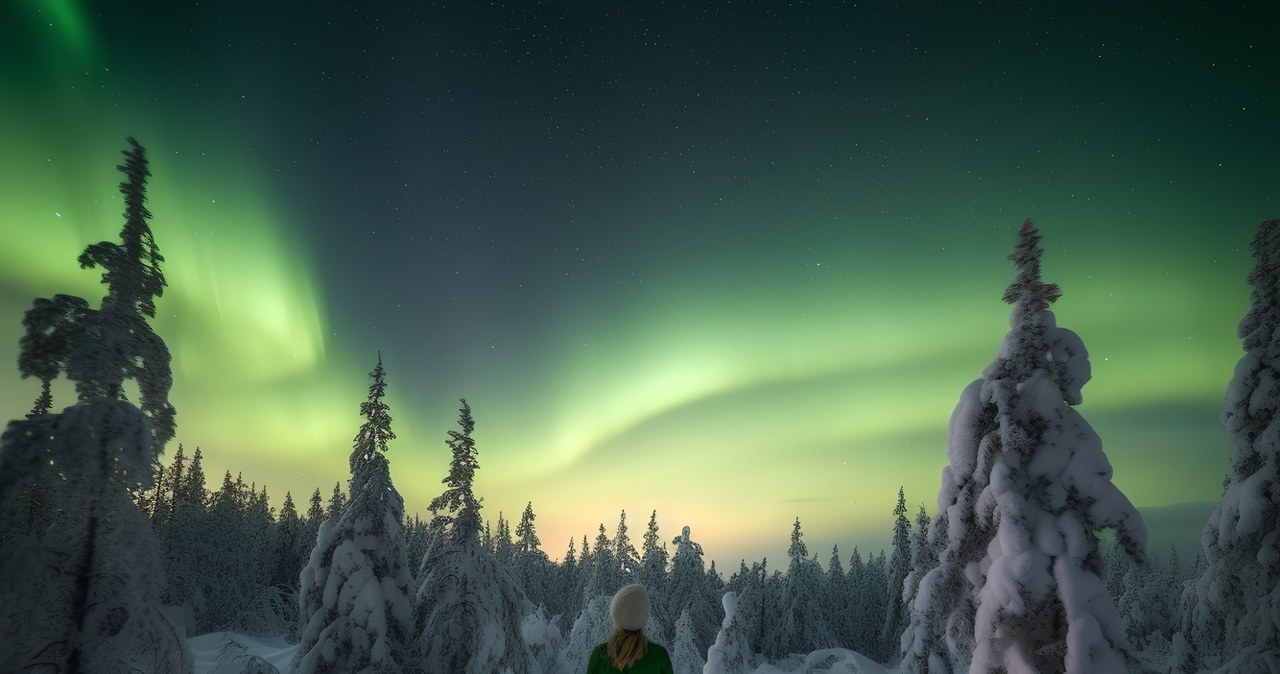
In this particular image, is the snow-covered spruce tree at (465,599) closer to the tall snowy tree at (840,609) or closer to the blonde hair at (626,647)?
the blonde hair at (626,647)

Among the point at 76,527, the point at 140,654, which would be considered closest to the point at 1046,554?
the point at 140,654

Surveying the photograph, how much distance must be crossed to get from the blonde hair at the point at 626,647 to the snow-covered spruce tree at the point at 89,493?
29.4 feet

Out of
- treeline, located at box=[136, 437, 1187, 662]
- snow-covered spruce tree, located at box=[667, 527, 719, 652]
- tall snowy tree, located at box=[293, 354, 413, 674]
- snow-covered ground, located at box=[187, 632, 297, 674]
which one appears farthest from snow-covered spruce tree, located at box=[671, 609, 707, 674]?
tall snowy tree, located at box=[293, 354, 413, 674]

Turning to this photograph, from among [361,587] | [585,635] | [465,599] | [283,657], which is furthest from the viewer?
[585,635]

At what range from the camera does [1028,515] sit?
9531mm

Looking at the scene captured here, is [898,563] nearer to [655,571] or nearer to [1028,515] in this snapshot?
[655,571]

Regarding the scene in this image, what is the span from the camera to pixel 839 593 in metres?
71.8

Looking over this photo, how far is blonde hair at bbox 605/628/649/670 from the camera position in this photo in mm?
4746

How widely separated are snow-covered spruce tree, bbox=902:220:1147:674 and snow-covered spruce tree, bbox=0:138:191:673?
12929 millimetres

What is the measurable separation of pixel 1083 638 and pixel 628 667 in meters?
7.87

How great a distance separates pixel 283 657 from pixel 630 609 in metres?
32.3

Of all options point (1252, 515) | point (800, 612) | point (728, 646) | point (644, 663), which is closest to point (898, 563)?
point (800, 612)

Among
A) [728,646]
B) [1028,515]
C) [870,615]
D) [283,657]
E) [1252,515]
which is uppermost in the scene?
[1028,515]

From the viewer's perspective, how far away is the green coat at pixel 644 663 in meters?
4.74
